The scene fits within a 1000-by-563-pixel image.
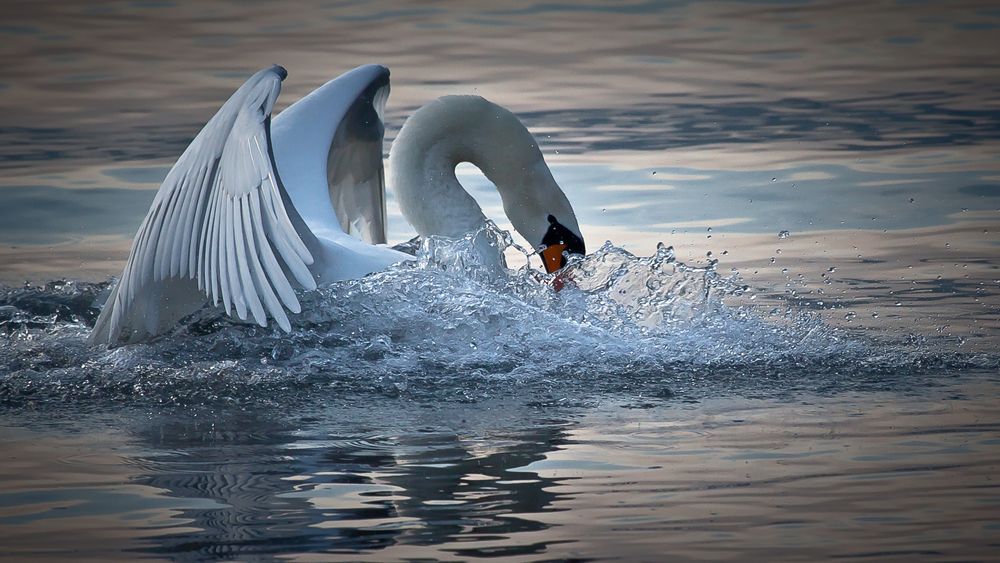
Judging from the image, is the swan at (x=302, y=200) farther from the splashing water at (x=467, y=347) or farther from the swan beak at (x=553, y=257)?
the splashing water at (x=467, y=347)

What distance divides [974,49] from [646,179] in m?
5.92

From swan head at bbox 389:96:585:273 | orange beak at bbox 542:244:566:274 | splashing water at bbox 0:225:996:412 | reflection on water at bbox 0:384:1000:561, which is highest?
swan head at bbox 389:96:585:273

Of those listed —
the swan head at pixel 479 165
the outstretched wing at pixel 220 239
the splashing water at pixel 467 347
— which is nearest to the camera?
the outstretched wing at pixel 220 239

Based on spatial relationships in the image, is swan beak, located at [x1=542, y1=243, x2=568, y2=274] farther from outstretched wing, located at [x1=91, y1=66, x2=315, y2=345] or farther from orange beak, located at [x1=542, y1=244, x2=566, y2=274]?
outstretched wing, located at [x1=91, y1=66, x2=315, y2=345]

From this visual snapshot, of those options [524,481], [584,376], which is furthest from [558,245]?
[524,481]

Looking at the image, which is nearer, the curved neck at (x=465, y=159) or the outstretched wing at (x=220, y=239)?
the outstretched wing at (x=220, y=239)

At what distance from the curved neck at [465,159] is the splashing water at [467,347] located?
0.54 metres

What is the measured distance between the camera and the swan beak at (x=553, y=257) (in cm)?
680

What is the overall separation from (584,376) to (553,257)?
72.2 inches

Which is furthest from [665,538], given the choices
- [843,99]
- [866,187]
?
[843,99]

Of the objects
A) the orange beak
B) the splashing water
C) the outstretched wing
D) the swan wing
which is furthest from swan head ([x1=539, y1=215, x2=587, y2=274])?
the outstretched wing

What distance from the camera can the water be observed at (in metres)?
3.52

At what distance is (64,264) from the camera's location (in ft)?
24.9

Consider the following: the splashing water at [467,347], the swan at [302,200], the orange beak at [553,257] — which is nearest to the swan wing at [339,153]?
the swan at [302,200]
